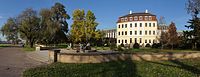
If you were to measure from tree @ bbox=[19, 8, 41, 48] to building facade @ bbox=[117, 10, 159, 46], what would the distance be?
4251cm

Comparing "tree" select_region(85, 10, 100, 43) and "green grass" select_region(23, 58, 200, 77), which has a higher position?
"tree" select_region(85, 10, 100, 43)

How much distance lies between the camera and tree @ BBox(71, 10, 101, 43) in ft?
239

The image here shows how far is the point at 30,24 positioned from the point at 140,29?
152ft

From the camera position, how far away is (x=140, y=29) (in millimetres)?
Answer: 100938

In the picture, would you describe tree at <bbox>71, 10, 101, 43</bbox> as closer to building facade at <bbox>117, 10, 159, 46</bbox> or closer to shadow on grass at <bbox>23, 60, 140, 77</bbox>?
building facade at <bbox>117, 10, 159, 46</bbox>

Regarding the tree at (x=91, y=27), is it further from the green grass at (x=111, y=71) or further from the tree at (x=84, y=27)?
the green grass at (x=111, y=71)

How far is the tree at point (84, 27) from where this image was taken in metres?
72.8

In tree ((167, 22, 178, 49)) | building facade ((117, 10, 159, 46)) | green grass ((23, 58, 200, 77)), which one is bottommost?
green grass ((23, 58, 200, 77))

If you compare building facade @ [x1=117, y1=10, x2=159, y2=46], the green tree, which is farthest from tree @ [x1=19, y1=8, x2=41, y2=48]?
building facade @ [x1=117, y1=10, x2=159, y2=46]

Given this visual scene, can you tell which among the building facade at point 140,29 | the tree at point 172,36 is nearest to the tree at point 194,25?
the tree at point 172,36

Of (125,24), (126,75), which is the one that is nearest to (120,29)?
(125,24)

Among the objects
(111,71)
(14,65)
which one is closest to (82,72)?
(111,71)

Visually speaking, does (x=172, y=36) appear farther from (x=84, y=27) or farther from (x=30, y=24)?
(x=30, y=24)

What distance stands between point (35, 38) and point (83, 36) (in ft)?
39.6
